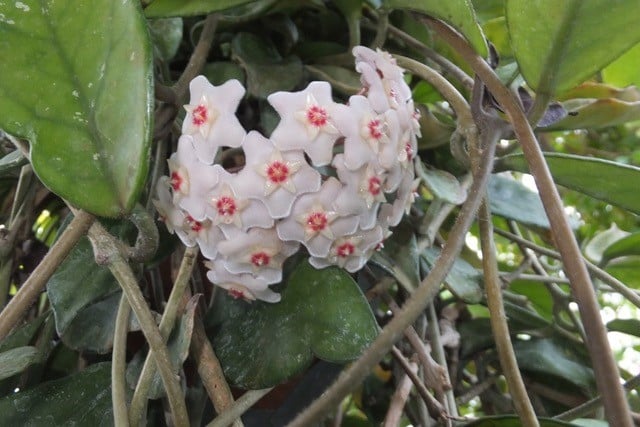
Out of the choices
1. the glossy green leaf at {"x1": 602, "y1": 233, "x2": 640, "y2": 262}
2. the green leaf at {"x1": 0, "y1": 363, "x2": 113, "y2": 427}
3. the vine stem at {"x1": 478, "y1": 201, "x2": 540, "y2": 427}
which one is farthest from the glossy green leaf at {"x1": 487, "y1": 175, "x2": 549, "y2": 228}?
the green leaf at {"x1": 0, "y1": 363, "x2": 113, "y2": 427}

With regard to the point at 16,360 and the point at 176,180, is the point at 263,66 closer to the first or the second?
the point at 176,180

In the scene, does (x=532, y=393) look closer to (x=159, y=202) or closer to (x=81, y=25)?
(x=159, y=202)

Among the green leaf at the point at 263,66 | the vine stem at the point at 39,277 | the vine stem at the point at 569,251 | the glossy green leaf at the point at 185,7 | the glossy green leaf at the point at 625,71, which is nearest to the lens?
the vine stem at the point at 569,251

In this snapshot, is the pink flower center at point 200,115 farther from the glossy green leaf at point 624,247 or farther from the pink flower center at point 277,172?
the glossy green leaf at point 624,247

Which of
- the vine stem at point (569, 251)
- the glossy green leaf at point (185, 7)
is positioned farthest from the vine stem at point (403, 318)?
the glossy green leaf at point (185, 7)

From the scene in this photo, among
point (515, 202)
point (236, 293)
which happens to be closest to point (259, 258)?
point (236, 293)

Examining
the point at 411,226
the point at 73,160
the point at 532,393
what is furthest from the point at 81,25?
the point at 532,393
